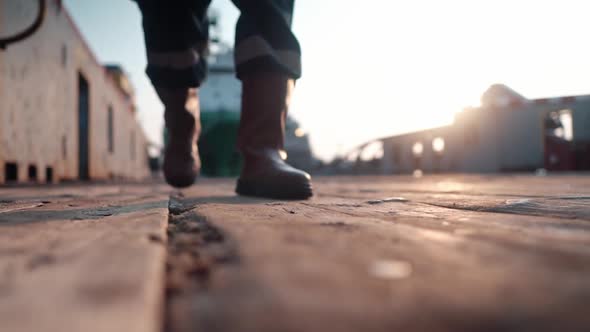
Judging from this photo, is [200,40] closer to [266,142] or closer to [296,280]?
[266,142]

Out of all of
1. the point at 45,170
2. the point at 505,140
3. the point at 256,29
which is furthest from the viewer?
the point at 505,140

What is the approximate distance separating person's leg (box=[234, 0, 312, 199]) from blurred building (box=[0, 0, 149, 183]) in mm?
2201

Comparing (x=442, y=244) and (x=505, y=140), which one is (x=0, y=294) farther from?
(x=505, y=140)

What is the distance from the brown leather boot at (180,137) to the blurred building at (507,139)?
31.8ft

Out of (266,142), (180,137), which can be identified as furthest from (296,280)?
(180,137)

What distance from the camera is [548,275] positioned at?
301mm

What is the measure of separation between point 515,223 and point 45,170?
4.01 meters

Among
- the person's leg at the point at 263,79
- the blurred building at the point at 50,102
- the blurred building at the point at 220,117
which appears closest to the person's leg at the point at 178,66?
the person's leg at the point at 263,79

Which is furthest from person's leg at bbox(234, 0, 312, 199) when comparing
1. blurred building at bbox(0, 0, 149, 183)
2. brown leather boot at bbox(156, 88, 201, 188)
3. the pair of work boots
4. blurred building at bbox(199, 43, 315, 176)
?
blurred building at bbox(199, 43, 315, 176)

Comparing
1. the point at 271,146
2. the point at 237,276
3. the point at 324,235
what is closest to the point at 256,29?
the point at 271,146

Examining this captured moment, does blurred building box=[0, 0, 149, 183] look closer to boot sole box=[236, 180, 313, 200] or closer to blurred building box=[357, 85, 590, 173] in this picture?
boot sole box=[236, 180, 313, 200]

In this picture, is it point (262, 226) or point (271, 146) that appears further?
point (271, 146)

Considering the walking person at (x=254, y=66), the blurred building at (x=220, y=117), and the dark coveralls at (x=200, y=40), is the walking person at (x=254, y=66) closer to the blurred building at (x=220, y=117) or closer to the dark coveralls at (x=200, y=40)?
the dark coveralls at (x=200, y=40)

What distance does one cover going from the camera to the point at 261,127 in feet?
4.58
